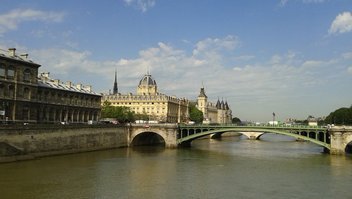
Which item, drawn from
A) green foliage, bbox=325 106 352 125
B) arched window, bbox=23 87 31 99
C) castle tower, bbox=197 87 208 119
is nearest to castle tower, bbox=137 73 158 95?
castle tower, bbox=197 87 208 119

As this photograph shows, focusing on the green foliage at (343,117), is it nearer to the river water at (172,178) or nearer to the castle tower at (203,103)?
the river water at (172,178)

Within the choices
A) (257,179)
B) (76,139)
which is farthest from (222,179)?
(76,139)

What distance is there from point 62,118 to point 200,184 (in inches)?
1654

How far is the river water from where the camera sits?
33.0 metres

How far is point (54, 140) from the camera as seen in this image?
5669 cm

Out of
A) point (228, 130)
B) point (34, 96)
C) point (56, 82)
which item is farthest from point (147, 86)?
point (34, 96)

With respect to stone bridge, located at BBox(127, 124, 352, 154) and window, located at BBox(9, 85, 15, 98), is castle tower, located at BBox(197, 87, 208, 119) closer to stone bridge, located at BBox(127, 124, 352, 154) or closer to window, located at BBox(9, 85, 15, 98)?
stone bridge, located at BBox(127, 124, 352, 154)

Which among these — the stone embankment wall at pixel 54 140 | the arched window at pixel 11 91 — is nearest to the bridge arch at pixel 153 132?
the stone embankment wall at pixel 54 140

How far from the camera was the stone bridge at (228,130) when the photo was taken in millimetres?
62781

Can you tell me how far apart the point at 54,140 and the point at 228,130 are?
1145 inches

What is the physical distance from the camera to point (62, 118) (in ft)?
240

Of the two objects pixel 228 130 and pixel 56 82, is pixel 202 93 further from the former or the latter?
pixel 56 82

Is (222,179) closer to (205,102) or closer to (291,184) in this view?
(291,184)

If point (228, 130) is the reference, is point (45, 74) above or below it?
above
